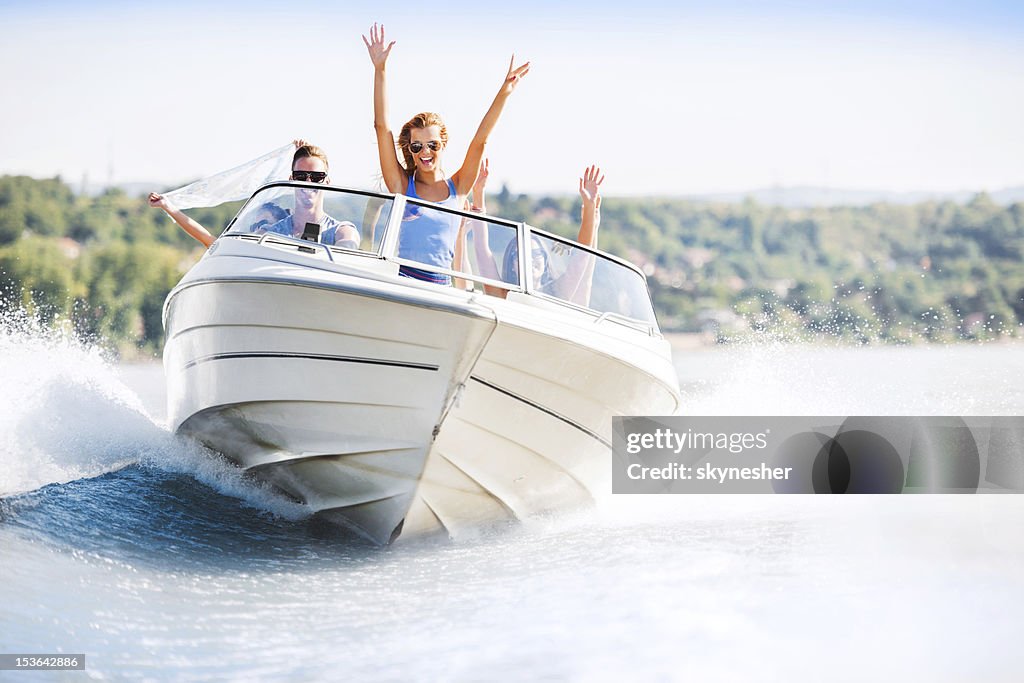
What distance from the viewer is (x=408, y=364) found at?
5.02 metres

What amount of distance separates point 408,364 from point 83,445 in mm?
4200

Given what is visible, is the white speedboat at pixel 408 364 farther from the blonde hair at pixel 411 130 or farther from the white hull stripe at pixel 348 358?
the blonde hair at pixel 411 130

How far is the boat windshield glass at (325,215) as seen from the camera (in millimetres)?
5422

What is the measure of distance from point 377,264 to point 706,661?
2608mm

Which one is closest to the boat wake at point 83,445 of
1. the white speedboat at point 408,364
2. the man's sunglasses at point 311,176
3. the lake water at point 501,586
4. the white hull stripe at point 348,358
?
the lake water at point 501,586

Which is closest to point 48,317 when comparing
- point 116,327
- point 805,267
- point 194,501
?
point 116,327

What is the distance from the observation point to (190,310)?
6035 mm

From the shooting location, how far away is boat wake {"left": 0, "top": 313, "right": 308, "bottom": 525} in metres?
6.50

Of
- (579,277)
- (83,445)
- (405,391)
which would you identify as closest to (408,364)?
(405,391)

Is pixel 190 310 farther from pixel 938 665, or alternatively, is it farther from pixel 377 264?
pixel 938 665

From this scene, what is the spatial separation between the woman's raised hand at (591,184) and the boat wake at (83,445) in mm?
2648

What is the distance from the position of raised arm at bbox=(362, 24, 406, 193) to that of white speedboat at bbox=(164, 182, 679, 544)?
1.57 feet

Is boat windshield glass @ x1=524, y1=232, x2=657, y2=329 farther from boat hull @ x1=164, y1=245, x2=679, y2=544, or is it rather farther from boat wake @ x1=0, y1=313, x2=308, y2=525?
boat wake @ x1=0, y1=313, x2=308, y2=525

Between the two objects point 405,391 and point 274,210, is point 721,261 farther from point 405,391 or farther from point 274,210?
point 405,391
